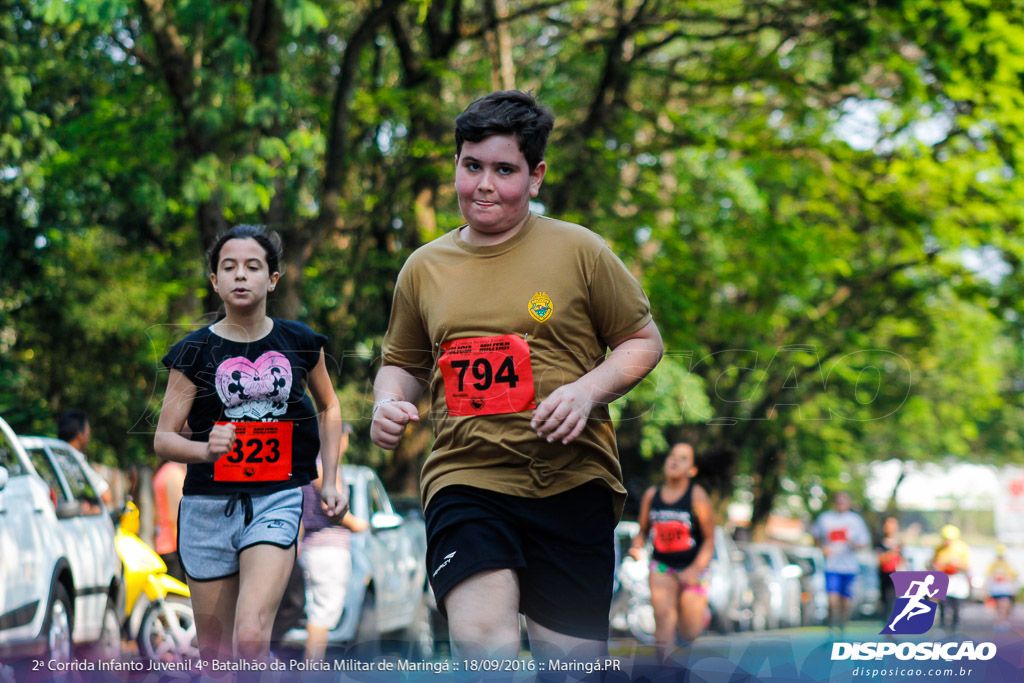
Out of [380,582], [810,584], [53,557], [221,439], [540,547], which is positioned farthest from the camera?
[810,584]

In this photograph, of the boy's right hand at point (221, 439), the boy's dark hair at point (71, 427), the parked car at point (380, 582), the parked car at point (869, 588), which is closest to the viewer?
the boy's right hand at point (221, 439)

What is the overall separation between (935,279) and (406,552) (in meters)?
13.3

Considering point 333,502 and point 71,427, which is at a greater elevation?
point 71,427

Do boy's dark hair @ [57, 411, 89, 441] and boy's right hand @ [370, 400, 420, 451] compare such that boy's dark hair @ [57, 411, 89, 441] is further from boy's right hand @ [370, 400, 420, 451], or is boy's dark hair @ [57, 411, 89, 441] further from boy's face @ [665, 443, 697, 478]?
boy's right hand @ [370, 400, 420, 451]

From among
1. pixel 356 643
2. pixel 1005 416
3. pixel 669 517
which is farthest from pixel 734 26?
pixel 1005 416

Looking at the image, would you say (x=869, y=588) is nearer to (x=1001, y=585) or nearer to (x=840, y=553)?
(x=1001, y=585)

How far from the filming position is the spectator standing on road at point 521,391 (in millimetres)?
3270

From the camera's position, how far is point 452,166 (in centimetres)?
1520

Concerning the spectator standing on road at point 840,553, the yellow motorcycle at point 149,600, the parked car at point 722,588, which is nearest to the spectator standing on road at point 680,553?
the yellow motorcycle at point 149,600

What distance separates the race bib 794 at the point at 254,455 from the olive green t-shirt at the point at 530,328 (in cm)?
105

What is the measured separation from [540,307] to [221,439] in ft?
4.81

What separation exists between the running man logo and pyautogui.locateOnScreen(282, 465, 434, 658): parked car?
521cm

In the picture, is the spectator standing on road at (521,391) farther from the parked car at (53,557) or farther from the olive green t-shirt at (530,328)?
the parked car at (53,557)

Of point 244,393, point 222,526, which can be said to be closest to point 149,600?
point 222,526
